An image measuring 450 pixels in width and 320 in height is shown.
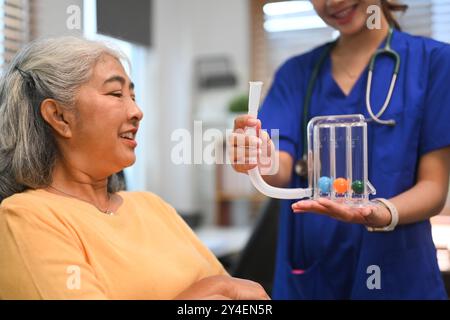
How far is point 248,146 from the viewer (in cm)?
91

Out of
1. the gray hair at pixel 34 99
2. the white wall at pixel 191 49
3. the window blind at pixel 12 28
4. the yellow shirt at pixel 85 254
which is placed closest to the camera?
the yellow shirt at pixel 85 254

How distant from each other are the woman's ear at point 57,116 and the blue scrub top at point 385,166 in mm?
334

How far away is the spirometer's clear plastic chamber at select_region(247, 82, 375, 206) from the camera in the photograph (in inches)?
37.3

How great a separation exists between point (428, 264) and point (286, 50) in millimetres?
692

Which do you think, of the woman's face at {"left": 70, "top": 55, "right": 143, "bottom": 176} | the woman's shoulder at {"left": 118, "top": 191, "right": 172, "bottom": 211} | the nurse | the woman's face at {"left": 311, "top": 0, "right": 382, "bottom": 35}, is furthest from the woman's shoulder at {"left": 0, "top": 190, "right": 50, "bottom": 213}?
the woman's face at {"left": 311, "top": 0, "right": 382, "bottom": 35}

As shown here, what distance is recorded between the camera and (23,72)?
94 cm

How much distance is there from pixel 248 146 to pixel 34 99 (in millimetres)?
371

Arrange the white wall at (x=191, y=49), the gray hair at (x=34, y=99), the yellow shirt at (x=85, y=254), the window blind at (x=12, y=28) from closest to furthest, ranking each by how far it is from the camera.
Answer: the yellow shirt at (x=85, y=254)
the gray hair at (x=34, y=99)
the window blind at (x=12, y=28)
the white wall at (x=191, y=49)

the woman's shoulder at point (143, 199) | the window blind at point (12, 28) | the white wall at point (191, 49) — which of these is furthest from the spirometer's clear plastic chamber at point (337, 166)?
the white wall at point (191, 49)

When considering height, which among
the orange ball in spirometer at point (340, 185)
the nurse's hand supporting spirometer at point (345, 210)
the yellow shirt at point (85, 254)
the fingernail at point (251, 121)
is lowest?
the yellow shirt at point (85, 254)

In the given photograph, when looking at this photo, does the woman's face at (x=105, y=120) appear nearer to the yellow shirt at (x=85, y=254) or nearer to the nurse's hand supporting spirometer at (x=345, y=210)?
the yellow shirt at (x=85, y=254)

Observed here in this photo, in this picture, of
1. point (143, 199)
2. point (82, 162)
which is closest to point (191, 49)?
point (143, 199)

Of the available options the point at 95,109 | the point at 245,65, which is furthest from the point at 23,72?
the point at 245,65

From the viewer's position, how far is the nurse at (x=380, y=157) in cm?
100
